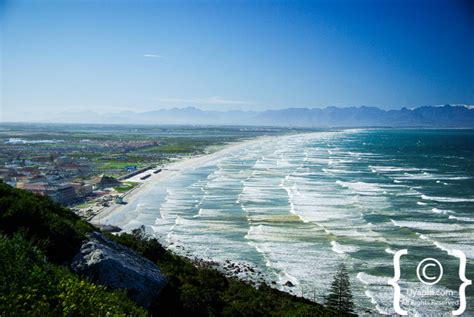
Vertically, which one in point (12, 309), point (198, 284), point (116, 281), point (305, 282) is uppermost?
point (12, 309)

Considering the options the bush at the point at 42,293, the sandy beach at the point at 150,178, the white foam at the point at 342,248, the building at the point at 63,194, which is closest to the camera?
the bush at the point at 42,293

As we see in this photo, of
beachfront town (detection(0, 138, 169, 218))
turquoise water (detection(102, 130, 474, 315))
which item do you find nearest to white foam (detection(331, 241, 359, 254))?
turquoise water (detection(102, 130, 474, 315))

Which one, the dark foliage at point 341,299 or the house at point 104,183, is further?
the house at point 104,183

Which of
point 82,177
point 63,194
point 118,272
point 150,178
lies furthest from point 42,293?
A: point 82,177

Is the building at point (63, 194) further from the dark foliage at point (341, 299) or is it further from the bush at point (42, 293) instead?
the bush at point (42, 293)

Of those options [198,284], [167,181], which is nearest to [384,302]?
[198,284]

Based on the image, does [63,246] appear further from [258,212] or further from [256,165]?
[256,165]

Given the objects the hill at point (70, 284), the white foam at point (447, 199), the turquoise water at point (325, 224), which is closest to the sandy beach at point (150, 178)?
the turquoise water at point (325, 224)
